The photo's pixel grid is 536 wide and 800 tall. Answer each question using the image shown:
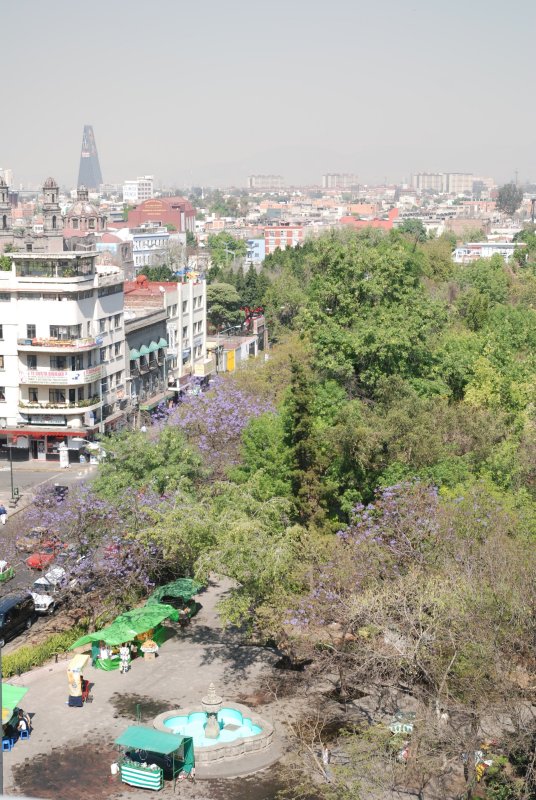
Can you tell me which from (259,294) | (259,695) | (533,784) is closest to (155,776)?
(259,695)

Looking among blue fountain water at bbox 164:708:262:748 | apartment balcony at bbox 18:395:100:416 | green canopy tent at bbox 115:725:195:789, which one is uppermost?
apartment balcony at bbox 18:395:100:416

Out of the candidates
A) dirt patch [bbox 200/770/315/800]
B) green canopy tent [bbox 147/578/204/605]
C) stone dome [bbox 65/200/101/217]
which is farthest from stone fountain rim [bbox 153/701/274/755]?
stone dome [bbox 65/200/101/217]

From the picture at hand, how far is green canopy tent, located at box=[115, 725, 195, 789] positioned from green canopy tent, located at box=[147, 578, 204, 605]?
778 centimetres

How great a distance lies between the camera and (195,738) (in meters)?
23.8

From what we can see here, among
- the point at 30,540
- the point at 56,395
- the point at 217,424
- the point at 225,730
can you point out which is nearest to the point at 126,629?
the point at 225,730

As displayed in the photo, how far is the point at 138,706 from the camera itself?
25141mm

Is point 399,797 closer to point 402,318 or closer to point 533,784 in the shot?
point 533,784

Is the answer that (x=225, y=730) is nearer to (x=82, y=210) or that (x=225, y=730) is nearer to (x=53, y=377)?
(x=53, y=377)

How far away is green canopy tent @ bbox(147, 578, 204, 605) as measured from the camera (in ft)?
99.5

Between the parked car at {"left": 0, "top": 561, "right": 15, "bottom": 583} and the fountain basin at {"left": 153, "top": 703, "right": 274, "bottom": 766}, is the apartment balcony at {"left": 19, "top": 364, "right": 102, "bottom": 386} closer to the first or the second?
the parked car at {"left": 0, "top": 561, "right": 15, "bottom": 583}

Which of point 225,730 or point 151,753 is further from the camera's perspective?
point 225,730

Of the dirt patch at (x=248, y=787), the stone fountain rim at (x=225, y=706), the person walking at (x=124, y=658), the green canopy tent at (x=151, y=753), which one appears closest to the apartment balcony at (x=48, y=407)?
the person walking at (x=124, y=658)

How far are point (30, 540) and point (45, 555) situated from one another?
1.66 metres

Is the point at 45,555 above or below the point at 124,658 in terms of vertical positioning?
above
